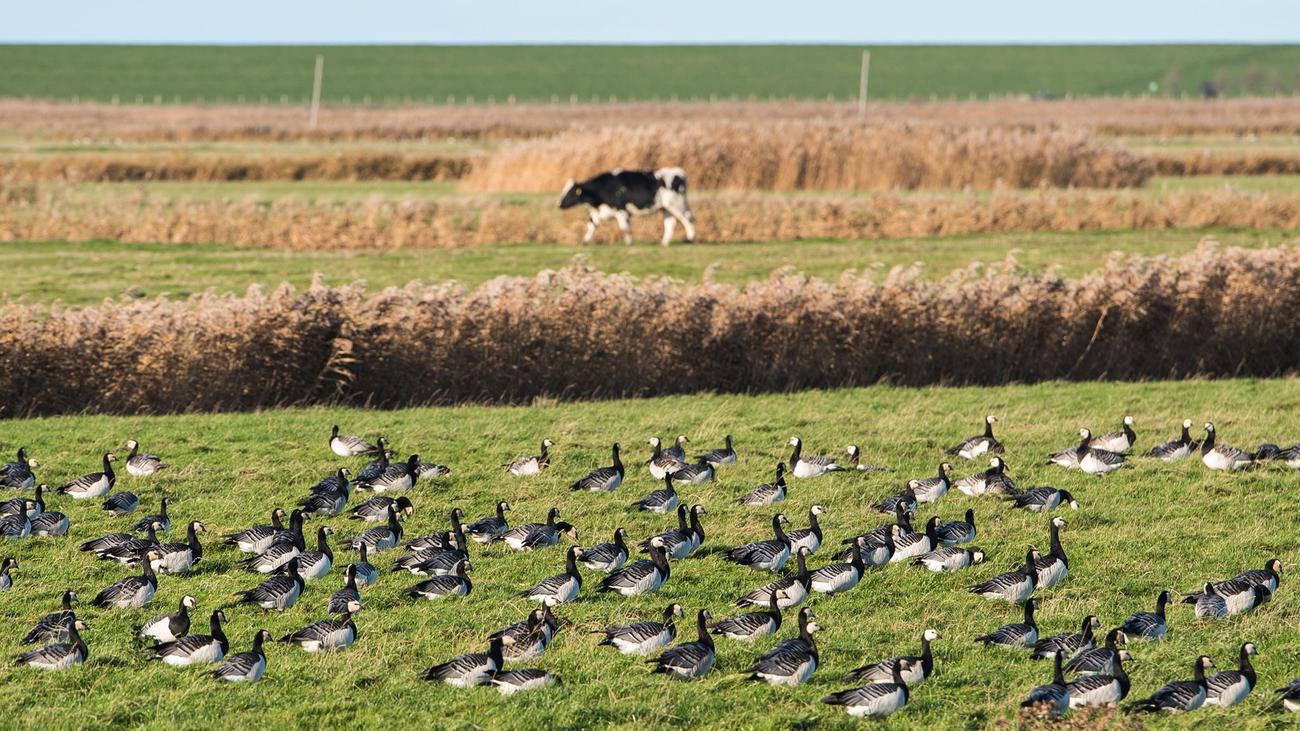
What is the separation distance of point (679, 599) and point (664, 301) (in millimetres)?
12826

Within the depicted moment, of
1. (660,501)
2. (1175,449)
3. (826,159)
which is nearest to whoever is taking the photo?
(660,501)

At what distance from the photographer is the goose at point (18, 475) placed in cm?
1978

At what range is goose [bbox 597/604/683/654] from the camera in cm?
1370

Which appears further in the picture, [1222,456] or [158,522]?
[1222,456]

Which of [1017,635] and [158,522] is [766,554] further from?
[158,522]

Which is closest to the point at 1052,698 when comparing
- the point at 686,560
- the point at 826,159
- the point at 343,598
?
the point at 686,560

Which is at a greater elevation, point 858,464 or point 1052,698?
point 1052,698

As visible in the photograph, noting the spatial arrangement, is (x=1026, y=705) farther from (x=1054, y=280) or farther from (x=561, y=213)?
(x=561, y=213)

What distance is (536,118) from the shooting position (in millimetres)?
126375

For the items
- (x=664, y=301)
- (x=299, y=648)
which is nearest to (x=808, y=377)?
(x=664, y=301)

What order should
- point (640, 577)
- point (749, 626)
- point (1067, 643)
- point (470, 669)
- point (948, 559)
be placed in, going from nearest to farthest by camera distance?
point (470, 669) < point (1067, 643) < point (749, 626) < point (640, 577) < point (948, 559)

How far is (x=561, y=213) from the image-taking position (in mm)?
51812

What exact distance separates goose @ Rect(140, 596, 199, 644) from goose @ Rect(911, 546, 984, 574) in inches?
310

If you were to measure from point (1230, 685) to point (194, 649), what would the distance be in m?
9.11
